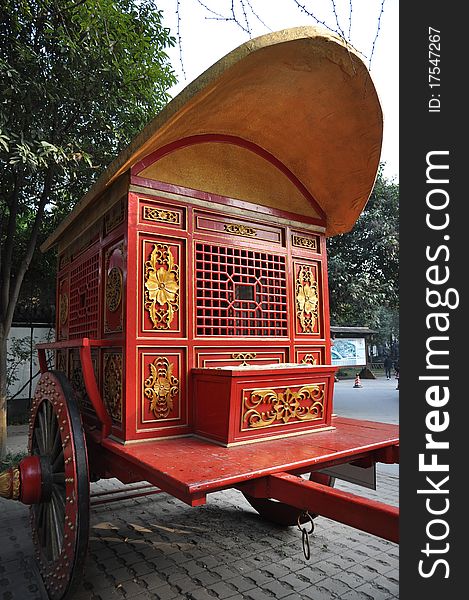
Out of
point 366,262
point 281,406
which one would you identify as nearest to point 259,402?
point 281,406

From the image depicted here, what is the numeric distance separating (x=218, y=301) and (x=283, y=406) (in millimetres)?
905

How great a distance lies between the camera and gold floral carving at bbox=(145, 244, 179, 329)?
2834 mm

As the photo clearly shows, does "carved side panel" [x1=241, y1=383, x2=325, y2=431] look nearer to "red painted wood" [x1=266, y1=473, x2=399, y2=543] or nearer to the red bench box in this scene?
the red bench box

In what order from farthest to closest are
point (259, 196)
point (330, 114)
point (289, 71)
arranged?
point (259, 196) < point (330, 114) < point (289, 71)

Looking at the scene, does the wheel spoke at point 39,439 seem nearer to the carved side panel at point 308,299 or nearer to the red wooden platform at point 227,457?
the red wooden platform at point 227,457

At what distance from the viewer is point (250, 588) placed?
111 inches

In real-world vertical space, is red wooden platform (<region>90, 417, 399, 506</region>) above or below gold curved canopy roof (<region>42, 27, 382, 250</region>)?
below

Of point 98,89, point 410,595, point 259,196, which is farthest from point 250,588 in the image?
point 98,89

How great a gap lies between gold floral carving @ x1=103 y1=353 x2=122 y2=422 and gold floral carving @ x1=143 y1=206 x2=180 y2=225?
3.09 feet

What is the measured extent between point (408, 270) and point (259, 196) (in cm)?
200

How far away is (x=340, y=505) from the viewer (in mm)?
1596

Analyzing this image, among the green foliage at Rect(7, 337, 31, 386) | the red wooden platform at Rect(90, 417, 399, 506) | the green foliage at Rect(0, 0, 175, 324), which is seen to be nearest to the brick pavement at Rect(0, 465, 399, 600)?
the red wooden platform at Rect(90, 417, 399, 506)

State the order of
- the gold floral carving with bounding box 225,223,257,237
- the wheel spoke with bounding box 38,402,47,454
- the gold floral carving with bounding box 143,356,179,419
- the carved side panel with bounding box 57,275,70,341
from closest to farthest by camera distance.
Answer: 1. the gold floral carving with bounding box 143,356,179,419
2. the wheel spoke with bounding box 38,402,47,454
3. the gold floral carving with bounding box 225,223,257,237
4. the carved side panel with bounding box 57,275,70,341

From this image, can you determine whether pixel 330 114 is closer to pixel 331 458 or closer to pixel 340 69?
pixel 340 69
